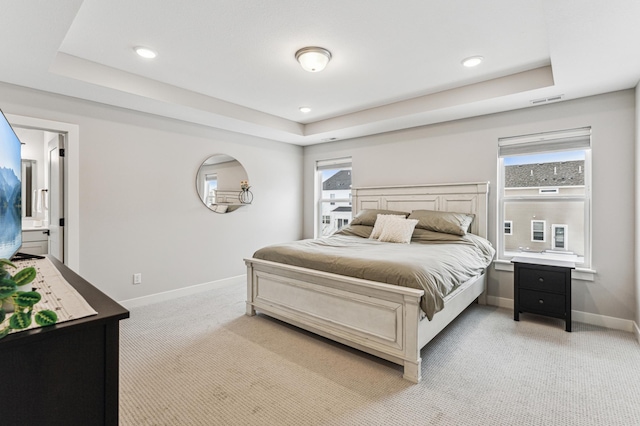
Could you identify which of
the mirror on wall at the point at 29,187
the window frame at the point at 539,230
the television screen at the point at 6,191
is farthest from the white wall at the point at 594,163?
the mirror on wall at the point at 29,187

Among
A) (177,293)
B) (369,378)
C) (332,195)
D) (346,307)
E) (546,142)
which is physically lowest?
(369,378)

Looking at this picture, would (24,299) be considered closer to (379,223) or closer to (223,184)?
(379,223)

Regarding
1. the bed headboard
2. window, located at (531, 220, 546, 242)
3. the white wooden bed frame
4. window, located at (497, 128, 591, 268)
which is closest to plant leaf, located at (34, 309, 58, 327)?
the white wooden bed frame

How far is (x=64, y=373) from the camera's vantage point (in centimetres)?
87

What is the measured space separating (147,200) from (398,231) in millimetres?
2946

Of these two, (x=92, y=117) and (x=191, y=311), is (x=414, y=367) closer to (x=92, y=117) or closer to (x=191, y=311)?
(x=191, y=311)

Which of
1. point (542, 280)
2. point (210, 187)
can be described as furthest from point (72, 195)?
point (542, 280)

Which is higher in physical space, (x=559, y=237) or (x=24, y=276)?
(x=24, y=276)

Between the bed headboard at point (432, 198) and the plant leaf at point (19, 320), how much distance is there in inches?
154

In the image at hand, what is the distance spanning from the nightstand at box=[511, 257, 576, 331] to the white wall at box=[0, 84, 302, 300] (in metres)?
3.55

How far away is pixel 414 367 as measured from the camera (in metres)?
2.08

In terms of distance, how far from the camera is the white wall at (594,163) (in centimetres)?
296

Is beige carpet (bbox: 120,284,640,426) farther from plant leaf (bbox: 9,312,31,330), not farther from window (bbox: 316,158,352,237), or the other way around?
window (bbox: 316,158,352,237)

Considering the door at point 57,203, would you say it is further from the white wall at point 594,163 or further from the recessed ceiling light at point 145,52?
the white wall at point 594,163
